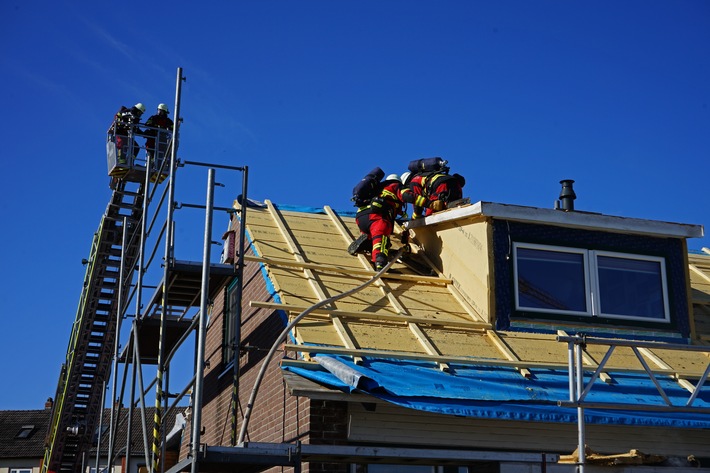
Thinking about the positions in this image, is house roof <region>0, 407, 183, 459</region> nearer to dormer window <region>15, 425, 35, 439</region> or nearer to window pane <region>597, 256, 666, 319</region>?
dormer window <region>15, 425, 35, 439</region>

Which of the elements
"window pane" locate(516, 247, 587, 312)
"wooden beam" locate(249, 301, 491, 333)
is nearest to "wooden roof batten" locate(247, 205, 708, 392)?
"wooden beam" locate(249, 301, 491, 333)

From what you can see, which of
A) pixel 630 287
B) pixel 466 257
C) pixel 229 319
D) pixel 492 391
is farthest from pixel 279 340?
pixel 630 287

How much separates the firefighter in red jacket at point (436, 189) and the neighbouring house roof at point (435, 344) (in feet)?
1.11

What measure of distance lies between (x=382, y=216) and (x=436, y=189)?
1.03 meters

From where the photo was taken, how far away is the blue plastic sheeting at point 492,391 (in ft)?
31.4

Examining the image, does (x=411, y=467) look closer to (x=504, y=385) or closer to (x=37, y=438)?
(x=504, y=385)

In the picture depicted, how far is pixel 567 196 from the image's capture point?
13.4 meters

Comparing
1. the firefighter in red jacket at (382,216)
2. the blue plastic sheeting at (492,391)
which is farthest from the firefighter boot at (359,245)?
the blue plastic sheeting at (492,391)

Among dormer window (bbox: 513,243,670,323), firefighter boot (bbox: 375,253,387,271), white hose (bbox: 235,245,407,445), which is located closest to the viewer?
white hose (bbox: 235,245,407,445)

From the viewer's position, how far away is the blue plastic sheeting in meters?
9.58

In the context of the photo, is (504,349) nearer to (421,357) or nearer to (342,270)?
(421,357)

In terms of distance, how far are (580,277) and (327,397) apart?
492 centimetres

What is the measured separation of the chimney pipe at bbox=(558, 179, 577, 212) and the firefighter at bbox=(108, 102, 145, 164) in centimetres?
737

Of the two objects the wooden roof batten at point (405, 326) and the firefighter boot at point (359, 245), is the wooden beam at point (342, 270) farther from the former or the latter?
the firefighter boot at point (359, 245)
